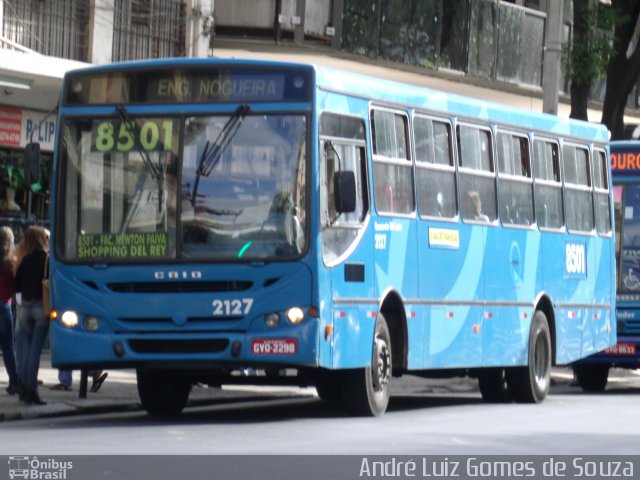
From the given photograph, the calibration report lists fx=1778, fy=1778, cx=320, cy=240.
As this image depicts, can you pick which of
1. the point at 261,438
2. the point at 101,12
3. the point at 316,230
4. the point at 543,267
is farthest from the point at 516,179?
the point at 101,12

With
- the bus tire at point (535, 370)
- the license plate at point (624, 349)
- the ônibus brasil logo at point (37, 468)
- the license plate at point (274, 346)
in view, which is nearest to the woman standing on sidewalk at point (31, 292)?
the license plate at point (274, 346)


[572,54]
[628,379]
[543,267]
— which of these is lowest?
[628,379]

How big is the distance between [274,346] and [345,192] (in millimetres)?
1450

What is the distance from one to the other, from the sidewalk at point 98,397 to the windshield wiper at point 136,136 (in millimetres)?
2725

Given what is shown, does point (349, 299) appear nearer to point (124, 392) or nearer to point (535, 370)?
point (124, 392)

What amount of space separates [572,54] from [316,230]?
554 inches

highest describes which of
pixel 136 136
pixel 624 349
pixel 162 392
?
pixel 136 136

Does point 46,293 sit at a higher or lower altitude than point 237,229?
lower

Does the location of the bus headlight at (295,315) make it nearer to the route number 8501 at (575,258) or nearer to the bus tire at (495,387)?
the bus tire at (495,387)

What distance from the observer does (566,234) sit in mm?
21125

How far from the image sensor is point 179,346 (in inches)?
599

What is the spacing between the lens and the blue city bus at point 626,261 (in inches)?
922

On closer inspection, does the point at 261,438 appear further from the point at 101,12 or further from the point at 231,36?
the point at 231,36

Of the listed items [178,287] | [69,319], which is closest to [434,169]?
[178,287]
